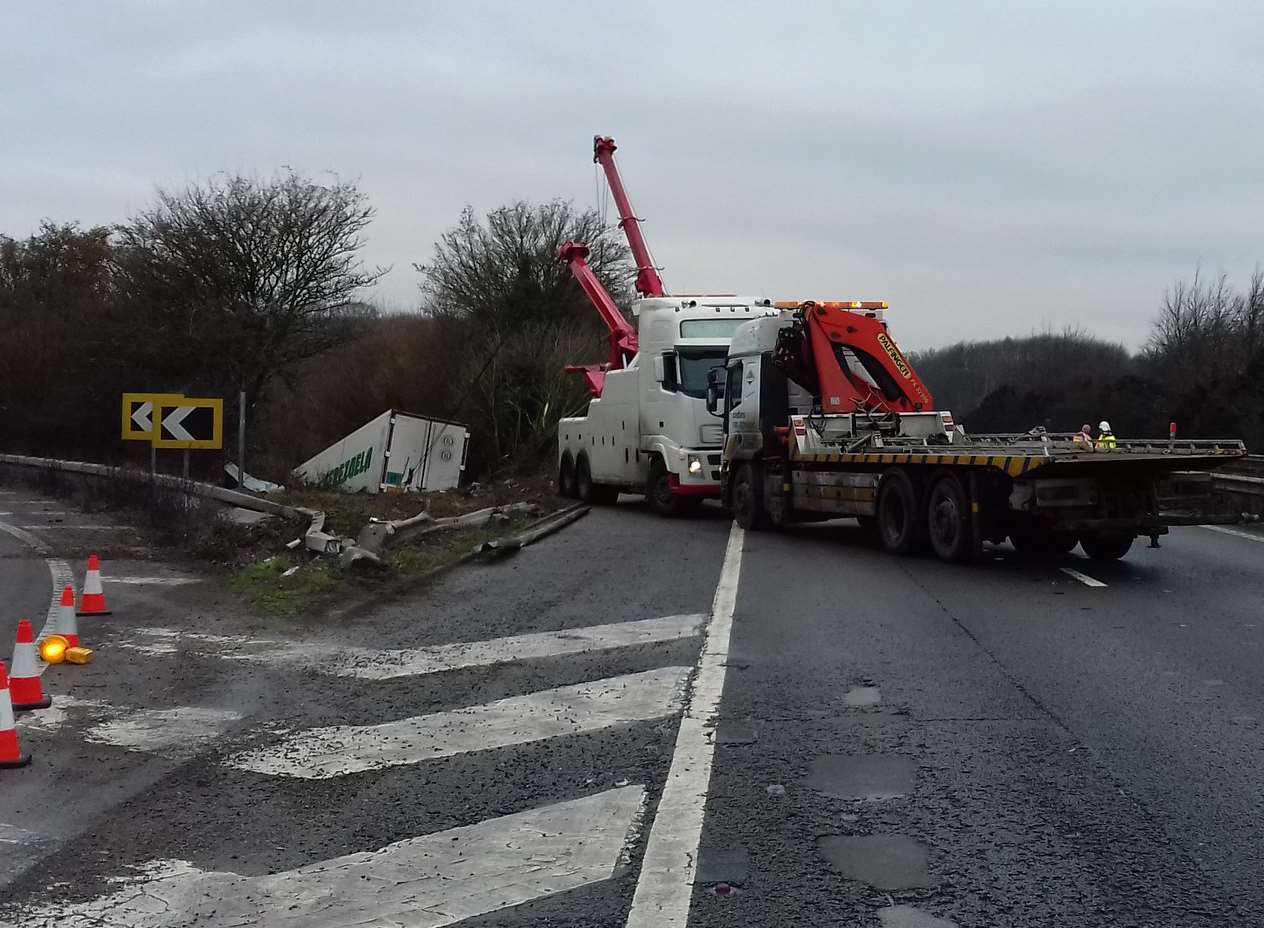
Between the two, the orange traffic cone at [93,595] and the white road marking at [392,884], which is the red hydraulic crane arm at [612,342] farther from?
the white road marking at [392,884]

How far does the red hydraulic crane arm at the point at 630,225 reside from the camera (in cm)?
3041

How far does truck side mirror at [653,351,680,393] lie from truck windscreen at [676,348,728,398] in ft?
0.37

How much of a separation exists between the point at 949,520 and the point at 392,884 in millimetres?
10634

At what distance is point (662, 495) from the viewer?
22.7 m

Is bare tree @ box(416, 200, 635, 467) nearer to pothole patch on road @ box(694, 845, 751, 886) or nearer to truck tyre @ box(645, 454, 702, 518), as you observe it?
truck tyre @ box(645, 454, 702, 518)

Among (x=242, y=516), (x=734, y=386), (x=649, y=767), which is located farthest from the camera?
(x=734, y=386)

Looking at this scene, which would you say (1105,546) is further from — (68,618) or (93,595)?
(68,618)

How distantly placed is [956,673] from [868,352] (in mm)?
10295

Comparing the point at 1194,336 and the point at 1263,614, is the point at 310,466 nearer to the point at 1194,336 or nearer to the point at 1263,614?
the point at 1263,614

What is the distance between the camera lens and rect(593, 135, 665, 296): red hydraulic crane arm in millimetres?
30406

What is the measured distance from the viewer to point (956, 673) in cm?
827

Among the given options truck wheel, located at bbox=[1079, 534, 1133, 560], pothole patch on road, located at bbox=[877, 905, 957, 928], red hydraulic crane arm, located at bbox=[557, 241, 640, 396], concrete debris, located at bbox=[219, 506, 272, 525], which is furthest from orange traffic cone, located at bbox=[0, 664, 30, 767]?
red hydraulic crane arm, located at bbox=[557, 241, 640, 396]

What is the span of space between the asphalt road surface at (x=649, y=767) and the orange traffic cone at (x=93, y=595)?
0.67 feet

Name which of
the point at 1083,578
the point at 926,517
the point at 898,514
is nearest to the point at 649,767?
the point at 1083,578
